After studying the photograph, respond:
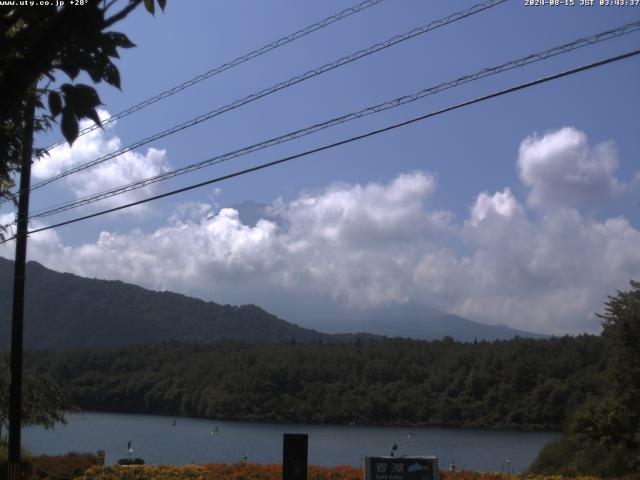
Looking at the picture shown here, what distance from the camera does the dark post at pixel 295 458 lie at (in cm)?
1316

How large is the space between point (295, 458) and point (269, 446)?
133 ft

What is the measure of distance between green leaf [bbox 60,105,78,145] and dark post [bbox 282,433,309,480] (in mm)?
9647

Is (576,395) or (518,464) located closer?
(518,464)

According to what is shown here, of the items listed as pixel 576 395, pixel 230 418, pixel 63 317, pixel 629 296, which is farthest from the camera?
pixel 63 317

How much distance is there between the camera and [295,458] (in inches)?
520

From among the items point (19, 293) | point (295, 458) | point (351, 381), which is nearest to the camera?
point (295, 458)

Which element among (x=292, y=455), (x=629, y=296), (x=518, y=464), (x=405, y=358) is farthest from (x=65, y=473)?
(x=405, y=358)

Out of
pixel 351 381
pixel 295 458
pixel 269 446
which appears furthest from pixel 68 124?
pixel 351 381

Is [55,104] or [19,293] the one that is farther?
[19,293]

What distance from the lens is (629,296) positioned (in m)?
24.0

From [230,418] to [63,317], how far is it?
369 ft

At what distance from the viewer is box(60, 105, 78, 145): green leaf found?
4.19m

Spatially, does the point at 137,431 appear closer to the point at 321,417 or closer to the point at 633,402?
the point at 321,417

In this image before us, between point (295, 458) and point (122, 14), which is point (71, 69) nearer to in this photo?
point (122, 14)
